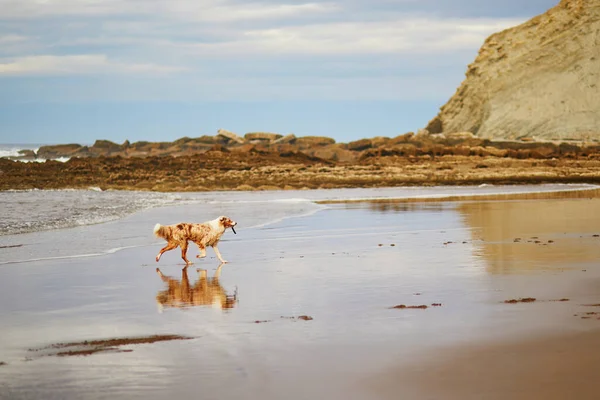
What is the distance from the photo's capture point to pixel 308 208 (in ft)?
99.8

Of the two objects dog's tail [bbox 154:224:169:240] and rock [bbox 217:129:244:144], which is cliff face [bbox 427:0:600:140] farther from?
dog's tail [bbox 154:224:169:240]

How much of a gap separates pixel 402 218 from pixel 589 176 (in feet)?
101

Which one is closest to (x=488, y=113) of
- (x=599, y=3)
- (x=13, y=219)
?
(x=599, y=3)

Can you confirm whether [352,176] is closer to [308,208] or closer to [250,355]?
[308,208]

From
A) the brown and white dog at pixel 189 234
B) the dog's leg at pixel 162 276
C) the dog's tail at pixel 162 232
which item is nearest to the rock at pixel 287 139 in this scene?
the brown and white dog at pixel 189 234

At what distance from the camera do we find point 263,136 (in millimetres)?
109000

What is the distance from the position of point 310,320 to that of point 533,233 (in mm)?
10705

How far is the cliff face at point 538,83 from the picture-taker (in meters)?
86.7

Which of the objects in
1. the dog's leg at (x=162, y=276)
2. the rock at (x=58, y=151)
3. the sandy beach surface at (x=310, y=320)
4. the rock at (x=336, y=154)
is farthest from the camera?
the rock at (x=58, y=151)

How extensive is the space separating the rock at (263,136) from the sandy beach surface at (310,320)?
293 ft

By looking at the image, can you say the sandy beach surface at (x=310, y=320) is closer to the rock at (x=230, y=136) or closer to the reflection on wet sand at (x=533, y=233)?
the reflection on wet sand at (x=533, y=233)

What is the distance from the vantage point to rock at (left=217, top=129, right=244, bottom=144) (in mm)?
108963

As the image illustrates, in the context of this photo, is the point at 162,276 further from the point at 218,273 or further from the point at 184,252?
the point at 184,252

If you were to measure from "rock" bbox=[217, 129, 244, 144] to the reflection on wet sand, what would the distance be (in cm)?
8014
